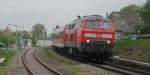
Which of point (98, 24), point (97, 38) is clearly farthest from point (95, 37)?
point (98, 24)

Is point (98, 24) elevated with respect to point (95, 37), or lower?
elevated

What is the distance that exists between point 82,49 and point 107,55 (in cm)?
192

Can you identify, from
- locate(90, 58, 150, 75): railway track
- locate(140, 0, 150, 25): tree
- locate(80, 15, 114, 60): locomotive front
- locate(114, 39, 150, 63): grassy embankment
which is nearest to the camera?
locate(90, 58, 150, 75): railway track

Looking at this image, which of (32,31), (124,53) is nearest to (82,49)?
(124,53)

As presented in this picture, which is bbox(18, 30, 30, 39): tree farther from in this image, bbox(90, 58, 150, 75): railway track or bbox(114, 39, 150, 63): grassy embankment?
bbox(90, 58, 150, 75): railway track

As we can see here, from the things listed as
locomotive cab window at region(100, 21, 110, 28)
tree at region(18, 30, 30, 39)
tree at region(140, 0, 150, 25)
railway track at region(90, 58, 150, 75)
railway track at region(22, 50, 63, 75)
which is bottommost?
railway track at region(22, 50, 63, 75)

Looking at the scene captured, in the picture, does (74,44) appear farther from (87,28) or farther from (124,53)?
(124,53)

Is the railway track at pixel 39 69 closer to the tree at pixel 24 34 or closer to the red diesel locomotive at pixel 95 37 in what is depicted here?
the red diesel locomotive at pixel 95 37

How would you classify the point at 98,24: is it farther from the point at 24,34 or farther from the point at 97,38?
the point at 24,34

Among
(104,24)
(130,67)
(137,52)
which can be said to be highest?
(104,24)

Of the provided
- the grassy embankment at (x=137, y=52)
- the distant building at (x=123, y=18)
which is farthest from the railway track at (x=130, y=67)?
the distant building at (x=123, y=18)

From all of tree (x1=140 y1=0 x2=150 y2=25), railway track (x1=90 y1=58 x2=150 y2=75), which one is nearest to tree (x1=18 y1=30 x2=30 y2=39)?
tree (x1=140 y1=0 x2=150 y2=25)

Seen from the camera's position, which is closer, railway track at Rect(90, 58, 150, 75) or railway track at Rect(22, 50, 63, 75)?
railway track at Rect(90, 58, 150, 75)

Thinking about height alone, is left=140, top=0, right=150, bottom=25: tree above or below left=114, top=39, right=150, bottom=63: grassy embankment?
above
